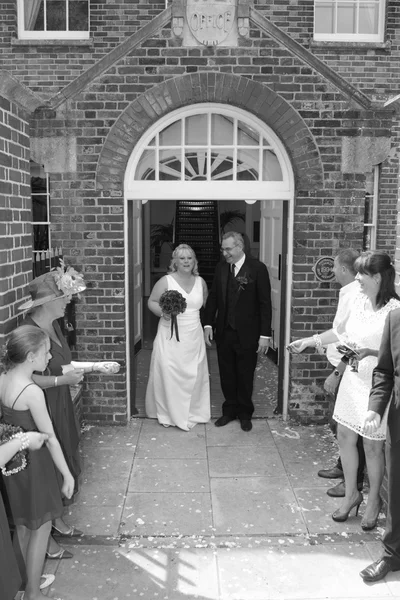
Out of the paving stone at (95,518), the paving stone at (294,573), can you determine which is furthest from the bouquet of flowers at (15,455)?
the paving stone at (294,573)

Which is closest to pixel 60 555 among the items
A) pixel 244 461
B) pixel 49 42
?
pixel 244 461

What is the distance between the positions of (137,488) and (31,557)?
62.8 inches

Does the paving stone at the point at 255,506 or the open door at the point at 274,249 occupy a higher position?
the open door at the point at 274,249

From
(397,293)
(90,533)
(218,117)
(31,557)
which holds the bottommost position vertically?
(90,533)

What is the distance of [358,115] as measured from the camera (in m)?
5.88

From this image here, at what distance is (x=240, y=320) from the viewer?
605 centimetres

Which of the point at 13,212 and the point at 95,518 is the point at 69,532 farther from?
the point at 13,212

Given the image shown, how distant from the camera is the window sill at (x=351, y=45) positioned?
8.62 metres

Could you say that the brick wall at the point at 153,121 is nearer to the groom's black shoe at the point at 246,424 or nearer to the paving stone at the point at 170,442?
the paving stone at the point at 170,442

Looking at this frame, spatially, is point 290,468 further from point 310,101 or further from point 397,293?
point 310,101

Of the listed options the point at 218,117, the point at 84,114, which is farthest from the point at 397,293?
the point at 84,114

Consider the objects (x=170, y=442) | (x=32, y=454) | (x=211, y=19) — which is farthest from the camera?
(x=170, y=442)

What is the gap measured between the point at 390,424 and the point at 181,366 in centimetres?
285

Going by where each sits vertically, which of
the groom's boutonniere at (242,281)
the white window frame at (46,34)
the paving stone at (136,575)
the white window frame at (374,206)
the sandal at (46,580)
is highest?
the white window frame at (46,34)
